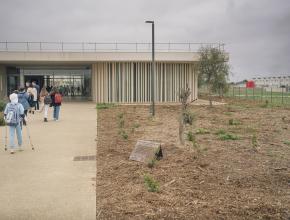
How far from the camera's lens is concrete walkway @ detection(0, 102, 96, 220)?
5.91m

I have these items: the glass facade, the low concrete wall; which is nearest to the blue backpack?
the low concrete wall

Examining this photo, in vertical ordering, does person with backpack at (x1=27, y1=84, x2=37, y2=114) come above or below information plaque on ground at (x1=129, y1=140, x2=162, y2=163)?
above

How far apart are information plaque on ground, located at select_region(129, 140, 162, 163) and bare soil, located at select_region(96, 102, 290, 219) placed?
0.20 metres

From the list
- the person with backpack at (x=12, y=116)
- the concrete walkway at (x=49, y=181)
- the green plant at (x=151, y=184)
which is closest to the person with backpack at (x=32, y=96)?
the concrete walkway at (x=49, y=181)

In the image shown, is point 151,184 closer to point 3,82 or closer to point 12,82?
point 3,82

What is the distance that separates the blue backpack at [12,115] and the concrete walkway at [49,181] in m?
0.79

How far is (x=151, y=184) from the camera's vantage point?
6.87 metres

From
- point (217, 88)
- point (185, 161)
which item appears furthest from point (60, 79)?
point (185, 161)

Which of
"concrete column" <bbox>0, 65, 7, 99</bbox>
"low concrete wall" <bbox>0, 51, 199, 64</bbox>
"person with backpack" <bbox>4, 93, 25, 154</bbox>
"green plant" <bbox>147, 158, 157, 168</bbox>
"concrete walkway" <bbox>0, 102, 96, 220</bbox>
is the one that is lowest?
"concrete walkway" <bbox>0, 102, 96, 220</bbox>

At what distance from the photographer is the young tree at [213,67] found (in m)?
27.1

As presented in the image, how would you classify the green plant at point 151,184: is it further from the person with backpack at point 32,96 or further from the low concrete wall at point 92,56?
the low concrete wall at point 92,56

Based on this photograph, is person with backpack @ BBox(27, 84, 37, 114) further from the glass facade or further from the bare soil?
the glass facade

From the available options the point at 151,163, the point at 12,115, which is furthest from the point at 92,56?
the point at 151,163

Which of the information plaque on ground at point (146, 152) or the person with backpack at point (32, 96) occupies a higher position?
the person with backpack at point (32, 96)
